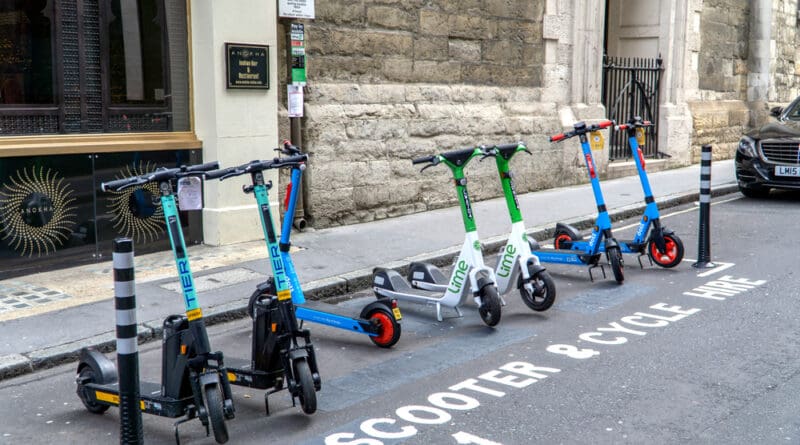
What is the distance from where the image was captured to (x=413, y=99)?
36.7ft

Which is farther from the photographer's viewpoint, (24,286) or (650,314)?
(24,286)

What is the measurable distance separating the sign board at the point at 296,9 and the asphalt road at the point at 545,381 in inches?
148

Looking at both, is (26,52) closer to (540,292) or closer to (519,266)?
(519,266)

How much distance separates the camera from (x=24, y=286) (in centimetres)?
744

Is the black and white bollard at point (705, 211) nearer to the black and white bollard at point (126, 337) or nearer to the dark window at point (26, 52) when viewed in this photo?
the black and white bollard at point (126, 337)

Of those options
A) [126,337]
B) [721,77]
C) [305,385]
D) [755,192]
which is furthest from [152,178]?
[721,77]

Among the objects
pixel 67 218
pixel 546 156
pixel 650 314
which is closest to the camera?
pixel 650 314

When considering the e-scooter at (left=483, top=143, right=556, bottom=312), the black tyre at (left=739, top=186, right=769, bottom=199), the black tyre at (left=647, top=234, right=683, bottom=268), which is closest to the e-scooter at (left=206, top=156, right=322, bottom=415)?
the e-scooter at (left=483, top=143, right=556, bottom=312)

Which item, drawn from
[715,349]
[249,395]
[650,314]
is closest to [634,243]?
[650,314]

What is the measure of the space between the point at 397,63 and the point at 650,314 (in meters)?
5.41

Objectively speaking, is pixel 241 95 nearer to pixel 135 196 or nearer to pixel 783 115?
pixel 135 196

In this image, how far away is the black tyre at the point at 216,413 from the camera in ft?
13.9

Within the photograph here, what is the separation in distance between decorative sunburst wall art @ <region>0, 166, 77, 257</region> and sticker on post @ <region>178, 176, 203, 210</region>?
4.01m

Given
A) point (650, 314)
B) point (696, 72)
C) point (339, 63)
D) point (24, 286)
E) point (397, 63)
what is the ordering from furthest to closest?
point (696, 72), point (397, 63), point (339, 63), point (24, 286), point (650, 314)
